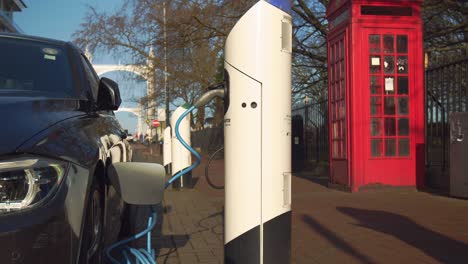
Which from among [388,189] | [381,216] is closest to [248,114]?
[381,216]

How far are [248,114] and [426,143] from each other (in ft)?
25.3

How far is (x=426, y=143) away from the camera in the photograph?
973 cm

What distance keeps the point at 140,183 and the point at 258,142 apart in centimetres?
81

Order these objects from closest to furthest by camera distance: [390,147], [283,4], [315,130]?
[283,4] < [390,147] < [315,130]

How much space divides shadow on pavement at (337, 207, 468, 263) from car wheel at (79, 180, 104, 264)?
2935 millimetres

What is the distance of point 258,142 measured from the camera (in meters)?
2.86

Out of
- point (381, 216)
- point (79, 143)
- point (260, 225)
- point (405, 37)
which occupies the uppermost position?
point (405, 37)

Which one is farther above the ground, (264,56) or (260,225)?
(264,56)

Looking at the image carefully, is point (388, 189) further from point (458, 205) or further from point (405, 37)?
point (405, 37)

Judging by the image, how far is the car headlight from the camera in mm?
2207

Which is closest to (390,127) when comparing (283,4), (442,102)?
(442,102)

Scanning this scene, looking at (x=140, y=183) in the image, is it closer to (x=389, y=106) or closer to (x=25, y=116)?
(x=25, y=116)

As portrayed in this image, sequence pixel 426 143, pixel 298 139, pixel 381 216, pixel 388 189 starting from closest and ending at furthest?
pixel 381 216 < pixel 388 189 < pixel 426 143 < pixel 298 139

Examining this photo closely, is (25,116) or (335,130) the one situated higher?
(335,130)
